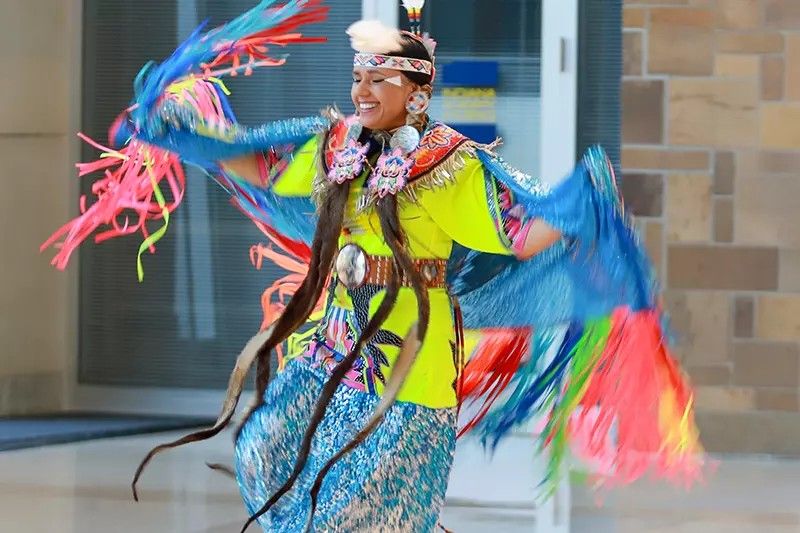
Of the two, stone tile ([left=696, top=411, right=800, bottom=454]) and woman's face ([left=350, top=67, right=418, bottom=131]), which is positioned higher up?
woman's face ([left=350, top=67, right=418, bottom=131])

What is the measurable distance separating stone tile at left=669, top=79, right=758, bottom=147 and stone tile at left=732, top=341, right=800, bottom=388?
80cm

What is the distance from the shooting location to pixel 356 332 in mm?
3307

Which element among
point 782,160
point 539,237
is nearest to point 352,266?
point 539,237

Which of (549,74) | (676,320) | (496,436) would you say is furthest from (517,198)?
(676,320)

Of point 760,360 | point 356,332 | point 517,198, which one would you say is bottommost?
point 760,360

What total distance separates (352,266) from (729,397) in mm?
3361

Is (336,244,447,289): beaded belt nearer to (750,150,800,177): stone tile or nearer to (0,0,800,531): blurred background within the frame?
(0,0,800,531): blurred background

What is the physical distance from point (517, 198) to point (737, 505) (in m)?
2.55

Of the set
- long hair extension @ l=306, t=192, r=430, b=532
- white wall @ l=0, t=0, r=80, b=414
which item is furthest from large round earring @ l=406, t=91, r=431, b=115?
white wall @ l=0, t=0, r=80, b=414

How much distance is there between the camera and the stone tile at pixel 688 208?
633cm

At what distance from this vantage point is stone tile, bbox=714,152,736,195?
6.31 meters

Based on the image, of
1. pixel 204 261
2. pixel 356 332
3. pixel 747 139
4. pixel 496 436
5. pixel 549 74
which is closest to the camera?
pixel 356 332

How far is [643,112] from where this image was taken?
633 cm

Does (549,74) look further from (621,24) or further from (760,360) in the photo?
(760,360)
